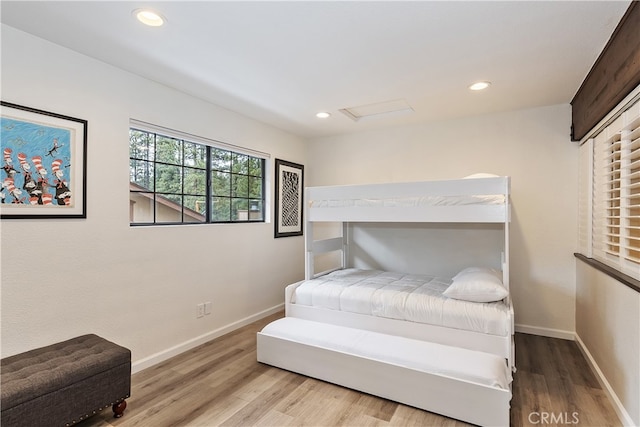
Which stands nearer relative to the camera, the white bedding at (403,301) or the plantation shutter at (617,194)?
the plantation shutter at (617,194)

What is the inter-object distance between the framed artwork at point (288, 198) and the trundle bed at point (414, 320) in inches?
31.5

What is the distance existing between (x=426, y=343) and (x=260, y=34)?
7.73ft

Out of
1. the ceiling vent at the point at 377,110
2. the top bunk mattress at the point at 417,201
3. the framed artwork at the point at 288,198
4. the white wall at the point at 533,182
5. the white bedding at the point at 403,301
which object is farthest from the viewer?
the framed artwork at the point at 288,198

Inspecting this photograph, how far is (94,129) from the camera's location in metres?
2.35

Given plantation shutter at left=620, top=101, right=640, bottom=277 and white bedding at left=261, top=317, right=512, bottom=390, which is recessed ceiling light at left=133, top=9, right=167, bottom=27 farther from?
plantation shutter at left=620, top=101, right=640, bottom=277

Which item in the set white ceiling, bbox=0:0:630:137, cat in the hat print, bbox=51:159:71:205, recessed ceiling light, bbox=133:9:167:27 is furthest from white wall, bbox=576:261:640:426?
cat in the hat print, bbox=51:159:71:205

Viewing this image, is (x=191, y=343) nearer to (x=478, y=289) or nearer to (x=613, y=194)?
(x=478, y=289)

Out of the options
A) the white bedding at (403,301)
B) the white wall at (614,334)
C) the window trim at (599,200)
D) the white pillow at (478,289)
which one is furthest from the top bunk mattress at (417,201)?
the white wall at (614,334)

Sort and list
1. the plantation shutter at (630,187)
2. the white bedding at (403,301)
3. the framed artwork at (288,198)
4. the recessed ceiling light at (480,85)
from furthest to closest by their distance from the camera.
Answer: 1. the framed artwork at (288,198)
2. the recessed ceiling light at (480,85)
3. the white bedding at (403,301)
4. the plantation shutter at (630,187)

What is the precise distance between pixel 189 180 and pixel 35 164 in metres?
1.24

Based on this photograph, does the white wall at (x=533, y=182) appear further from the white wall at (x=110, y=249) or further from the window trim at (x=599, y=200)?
the white wall at (x=110, y=249)

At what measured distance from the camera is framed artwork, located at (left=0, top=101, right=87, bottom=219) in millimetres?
1930

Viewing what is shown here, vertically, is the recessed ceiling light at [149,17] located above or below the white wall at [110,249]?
above

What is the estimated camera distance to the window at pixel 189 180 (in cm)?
276
